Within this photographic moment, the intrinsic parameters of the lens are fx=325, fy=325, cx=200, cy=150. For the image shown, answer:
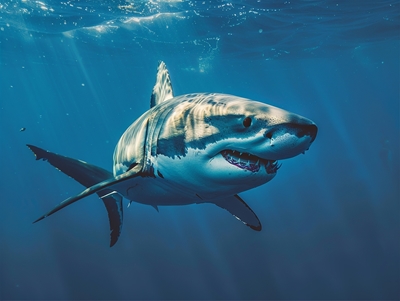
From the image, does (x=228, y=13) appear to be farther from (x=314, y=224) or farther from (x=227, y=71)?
(x=227, y=71)

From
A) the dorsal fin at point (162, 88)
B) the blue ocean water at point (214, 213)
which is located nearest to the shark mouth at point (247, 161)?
the dorsal fin at point (162, 88)

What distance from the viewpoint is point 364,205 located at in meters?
21.2

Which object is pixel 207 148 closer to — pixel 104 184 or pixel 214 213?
pixel 104 184

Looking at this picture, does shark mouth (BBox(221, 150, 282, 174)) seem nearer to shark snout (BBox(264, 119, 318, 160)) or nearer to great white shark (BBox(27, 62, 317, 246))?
great white shark (BBox(27, 62, 317, 246))

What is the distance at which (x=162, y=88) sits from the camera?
542 cm

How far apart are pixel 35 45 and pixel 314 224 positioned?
956 inches

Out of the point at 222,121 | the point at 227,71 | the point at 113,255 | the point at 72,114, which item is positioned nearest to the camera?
the point at 222,121

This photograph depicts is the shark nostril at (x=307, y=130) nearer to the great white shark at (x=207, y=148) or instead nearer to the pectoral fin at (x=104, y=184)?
the great white shark at (x=207, y=148)

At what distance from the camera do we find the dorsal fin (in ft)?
17.4

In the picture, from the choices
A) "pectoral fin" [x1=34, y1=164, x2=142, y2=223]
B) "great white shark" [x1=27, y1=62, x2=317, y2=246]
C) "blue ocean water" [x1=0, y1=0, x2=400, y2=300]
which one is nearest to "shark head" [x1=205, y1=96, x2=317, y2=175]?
"great white shark" [x1=27, y1=62, x2=317, y2=246]

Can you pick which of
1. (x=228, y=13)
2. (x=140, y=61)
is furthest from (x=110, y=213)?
(x=140, y=61)

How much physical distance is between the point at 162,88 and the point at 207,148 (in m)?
3.02

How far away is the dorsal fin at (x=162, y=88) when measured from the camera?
5.29 metres

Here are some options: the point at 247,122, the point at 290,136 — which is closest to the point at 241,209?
the point at 247,122
